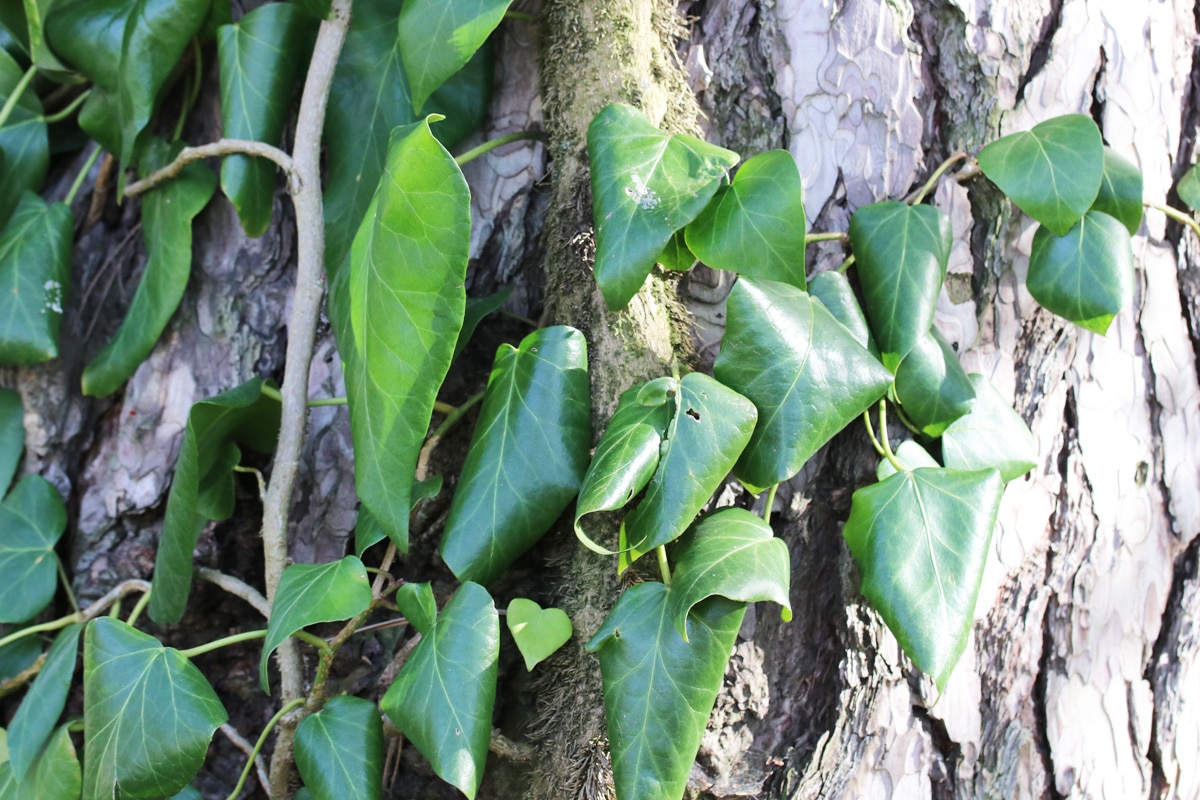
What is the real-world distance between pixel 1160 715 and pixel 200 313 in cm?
119

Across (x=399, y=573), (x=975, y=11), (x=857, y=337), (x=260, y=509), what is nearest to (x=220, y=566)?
(x=260, y=509)

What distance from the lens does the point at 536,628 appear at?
0.77m

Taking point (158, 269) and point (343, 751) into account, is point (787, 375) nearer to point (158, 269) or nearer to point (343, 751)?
point (343, 751)

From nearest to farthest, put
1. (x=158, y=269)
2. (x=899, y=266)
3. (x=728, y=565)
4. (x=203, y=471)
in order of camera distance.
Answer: (x=728, y=565), (x=899, y=266), (x=203, y=471), (x=158, y=269)

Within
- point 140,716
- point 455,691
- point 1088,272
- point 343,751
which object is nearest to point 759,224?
point 1088,272

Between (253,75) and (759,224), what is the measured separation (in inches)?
24.3

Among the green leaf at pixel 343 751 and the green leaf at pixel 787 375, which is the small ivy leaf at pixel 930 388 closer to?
the green leaf at pixel 787 375

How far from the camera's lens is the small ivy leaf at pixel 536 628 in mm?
751

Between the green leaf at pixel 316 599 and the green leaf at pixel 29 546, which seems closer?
the green leaf at pixel 316 599

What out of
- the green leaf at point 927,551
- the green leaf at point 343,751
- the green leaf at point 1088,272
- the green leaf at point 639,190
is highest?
the green leaf at point 639,190

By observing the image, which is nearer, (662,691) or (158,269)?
(662,691)

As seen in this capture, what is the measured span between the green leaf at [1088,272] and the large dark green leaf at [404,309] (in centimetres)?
56

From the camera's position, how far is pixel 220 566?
1.04 metres

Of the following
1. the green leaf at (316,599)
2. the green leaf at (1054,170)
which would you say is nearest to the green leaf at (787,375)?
the green leaf at (1054,170)
